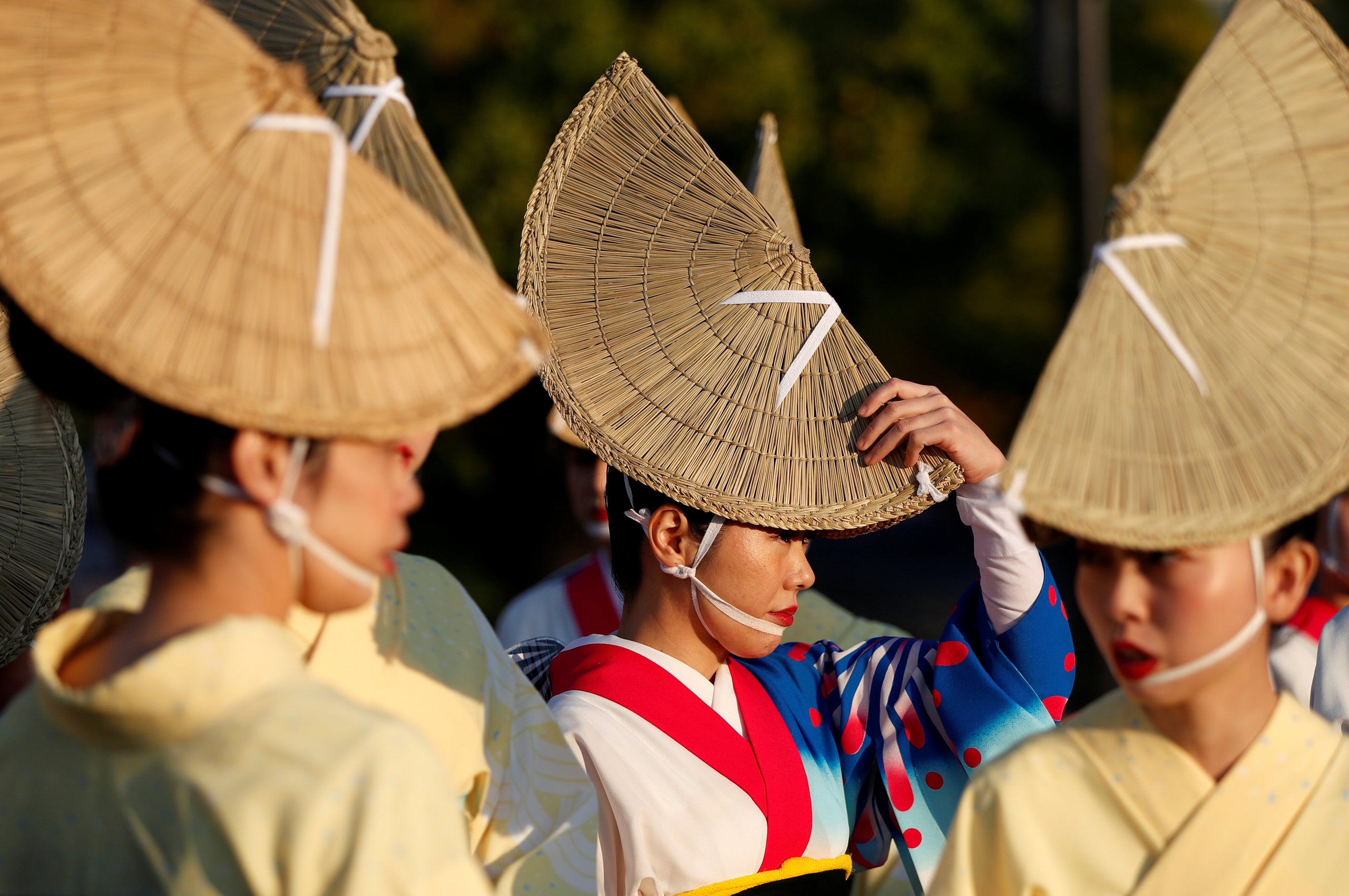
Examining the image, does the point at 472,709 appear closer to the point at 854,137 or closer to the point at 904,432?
the point at 904,432

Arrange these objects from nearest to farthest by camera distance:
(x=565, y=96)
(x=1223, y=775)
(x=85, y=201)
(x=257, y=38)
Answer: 1. (x=85, y=201)
2. (x=1223, y=775)
3. (x=257, y=38)
4. (x=565, y=96)

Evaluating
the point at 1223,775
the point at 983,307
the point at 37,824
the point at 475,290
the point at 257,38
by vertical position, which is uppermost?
the point at 257,38

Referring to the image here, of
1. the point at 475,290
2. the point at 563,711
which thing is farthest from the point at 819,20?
the point at 475,290

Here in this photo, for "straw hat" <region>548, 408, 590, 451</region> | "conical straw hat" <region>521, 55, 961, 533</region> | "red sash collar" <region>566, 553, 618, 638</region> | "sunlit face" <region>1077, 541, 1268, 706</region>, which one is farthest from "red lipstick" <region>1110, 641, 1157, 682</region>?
"red sash collar" <region>566, 553, 618, 638</region>

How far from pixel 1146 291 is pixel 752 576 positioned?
1151 mm

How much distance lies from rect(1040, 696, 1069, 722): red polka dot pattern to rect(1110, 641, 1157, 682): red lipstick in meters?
0.96

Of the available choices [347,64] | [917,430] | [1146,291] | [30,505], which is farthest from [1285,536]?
[30,505]

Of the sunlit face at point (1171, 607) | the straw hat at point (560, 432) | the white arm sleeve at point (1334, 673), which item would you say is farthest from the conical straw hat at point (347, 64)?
the straw hat at point (560, 432)

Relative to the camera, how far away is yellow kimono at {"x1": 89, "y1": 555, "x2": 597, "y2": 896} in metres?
2.01

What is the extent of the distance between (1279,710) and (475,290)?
1.22m

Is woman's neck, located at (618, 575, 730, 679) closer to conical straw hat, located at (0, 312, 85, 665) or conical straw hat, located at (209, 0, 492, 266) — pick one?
conical straw hat, located at (209, 0, 492, 266)

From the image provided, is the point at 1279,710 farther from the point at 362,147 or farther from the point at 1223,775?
the point at 362,147

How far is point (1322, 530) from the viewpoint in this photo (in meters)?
3.19

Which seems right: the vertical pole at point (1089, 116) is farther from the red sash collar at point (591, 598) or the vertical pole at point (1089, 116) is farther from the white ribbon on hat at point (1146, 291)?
the white ribbon on hat at point (1146, 291)
